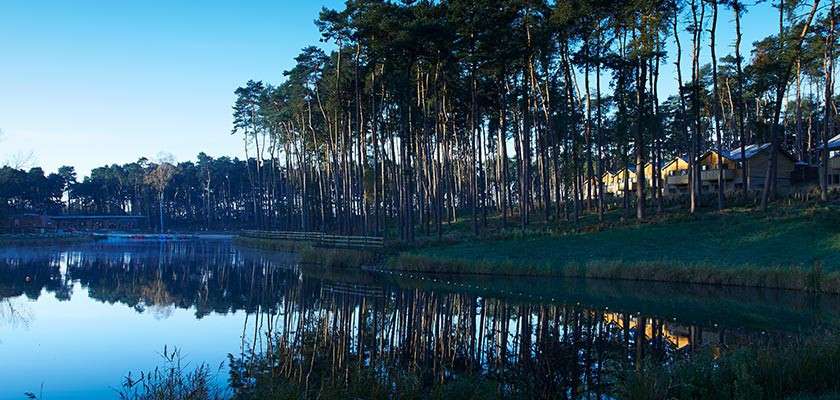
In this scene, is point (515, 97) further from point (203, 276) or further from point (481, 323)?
point (481, 323)

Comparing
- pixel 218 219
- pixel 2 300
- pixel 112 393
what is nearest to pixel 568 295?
pixel 112 393

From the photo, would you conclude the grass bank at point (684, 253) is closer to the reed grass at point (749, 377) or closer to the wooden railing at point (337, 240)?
the wooden railing at point (337, 240)

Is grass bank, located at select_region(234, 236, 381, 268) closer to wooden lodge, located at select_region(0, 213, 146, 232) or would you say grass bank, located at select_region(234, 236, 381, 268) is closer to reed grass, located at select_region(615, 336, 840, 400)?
reed grass, located at select_region(615, 336, 840, 400)

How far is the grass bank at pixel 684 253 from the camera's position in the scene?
2509 cm

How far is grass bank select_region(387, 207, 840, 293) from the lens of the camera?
25094 millimetres

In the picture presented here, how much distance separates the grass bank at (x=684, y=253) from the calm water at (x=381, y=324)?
1518 millimetres

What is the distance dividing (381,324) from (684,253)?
Result: 18.8 meters

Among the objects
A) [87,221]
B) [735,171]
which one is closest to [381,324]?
[735,171]

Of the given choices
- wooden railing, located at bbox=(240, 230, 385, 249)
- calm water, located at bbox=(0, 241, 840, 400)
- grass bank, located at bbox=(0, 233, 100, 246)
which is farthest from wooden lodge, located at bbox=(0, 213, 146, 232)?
calm water, located at bbox=(0, 241, 840, 400)

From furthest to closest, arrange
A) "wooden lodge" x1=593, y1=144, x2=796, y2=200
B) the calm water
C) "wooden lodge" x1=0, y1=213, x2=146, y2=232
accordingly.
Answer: "wooden lodge" x1=0, y1=213, x2=146, y2=232 → "wooden lodge" x1=593, y1=144, x2=796, y2=200 → the calm water

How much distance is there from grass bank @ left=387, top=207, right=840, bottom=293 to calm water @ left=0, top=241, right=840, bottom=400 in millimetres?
1518

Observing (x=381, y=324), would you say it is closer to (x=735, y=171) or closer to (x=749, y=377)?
(x=749, y=377)

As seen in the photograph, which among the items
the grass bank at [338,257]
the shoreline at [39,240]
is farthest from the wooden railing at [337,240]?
the shoreline at [39,240]

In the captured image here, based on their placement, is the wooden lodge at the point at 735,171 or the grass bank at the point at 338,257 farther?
the wooden lodge at the point at 735,171
